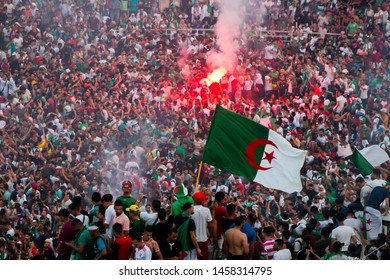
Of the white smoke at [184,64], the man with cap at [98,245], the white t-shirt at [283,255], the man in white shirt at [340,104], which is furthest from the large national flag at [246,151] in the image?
the white smoke at [184,64]

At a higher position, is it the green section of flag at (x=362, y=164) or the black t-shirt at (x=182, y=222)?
the black t-shirt at (x=182, y=222)

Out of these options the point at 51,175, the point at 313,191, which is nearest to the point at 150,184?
the point at 51,175

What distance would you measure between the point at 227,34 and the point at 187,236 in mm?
15296

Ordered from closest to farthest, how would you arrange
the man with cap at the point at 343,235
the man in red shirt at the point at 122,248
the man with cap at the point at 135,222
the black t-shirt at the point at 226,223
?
1. the man in red shirt at the point at 122,248
2. the man with cap at the point at 135,222
3. the man with cap at the point at 343,235
4. the black t-shirt at the point at 226,223

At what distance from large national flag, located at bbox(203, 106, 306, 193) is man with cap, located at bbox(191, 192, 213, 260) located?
903 millimetres

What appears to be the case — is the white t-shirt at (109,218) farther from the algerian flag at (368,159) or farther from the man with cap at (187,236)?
the algerian flag at (368,159)

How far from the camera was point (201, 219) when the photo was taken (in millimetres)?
15094

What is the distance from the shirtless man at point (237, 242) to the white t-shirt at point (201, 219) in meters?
0.39

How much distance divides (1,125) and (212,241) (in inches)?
386

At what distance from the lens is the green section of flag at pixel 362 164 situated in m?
18.3

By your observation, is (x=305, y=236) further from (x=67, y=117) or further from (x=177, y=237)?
(x=67, y=117)

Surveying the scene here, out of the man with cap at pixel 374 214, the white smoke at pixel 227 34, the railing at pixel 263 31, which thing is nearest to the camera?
the man with cap at pixel 374 214

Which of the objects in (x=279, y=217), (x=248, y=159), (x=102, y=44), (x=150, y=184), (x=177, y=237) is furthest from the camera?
(x=102, y=44)

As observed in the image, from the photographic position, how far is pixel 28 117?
2466 cm
